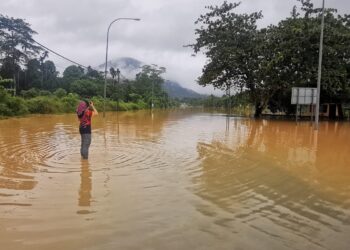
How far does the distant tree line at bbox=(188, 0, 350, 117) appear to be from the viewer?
3262cm

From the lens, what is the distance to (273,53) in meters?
35.0

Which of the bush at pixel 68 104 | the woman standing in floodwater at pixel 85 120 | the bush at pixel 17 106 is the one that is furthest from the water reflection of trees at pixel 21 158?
the bush at pixel 68 104

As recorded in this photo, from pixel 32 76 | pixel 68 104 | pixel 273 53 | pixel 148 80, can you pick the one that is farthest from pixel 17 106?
pixel 148 80

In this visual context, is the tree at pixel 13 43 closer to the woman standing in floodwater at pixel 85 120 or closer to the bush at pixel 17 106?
the bush at pixel 17 106

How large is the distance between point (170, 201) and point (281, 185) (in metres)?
2.85

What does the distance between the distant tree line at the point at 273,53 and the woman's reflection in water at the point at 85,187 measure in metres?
25.8

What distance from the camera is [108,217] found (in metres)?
5.82

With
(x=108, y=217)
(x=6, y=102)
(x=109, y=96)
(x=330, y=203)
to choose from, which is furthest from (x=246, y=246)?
(x=109, y=96)

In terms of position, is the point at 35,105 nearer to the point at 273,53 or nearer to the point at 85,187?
the point at 273,53

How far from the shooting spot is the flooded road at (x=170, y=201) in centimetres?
507

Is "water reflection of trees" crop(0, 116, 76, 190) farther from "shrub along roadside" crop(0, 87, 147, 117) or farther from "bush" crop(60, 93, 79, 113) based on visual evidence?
"bush" crop(60, 93, 79, 113)

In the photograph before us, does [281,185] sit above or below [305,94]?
below

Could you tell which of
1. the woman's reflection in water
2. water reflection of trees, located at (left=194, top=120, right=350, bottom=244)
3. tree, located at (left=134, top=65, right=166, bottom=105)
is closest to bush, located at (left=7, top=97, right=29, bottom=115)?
water reflection of trees, located at (left=194, top=120, right=350, bottom=244)

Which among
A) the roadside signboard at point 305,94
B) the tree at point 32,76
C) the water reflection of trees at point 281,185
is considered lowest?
the water reflection of trees at point 281,185
